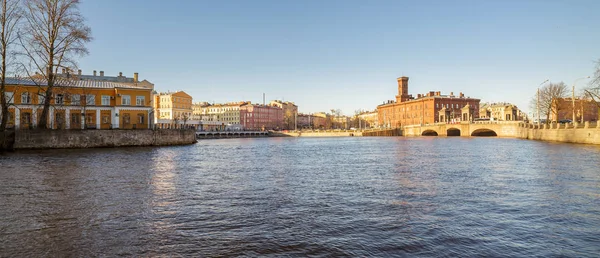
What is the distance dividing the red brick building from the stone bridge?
926cm

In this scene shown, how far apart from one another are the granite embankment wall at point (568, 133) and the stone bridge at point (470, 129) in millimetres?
16267

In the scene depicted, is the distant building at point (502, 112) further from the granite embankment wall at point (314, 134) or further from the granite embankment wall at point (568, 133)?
the granite embankment wall at point (314, 134)

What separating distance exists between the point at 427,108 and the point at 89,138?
4901 inches

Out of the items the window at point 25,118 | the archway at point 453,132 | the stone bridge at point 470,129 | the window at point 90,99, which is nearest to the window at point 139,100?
the window at point 90,99

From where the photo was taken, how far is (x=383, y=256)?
8.00 m

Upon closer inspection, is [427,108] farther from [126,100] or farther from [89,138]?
[89,138]

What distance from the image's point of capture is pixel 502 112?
125 metres

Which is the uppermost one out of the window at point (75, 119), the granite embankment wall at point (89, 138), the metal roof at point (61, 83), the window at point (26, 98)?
the metal roof at point (61, 83)

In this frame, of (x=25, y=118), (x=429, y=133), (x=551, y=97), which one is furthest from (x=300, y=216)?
(x=429, y=133)

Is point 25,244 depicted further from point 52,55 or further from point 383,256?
point 52,55

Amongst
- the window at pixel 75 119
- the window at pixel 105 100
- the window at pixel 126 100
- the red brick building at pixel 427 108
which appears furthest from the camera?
the red brick building at pixel 427 108

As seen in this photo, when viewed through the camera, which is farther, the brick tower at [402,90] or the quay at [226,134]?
the brick tower at [402,90]

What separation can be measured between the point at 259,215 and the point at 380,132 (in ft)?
451

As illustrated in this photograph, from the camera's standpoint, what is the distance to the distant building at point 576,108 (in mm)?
82000
